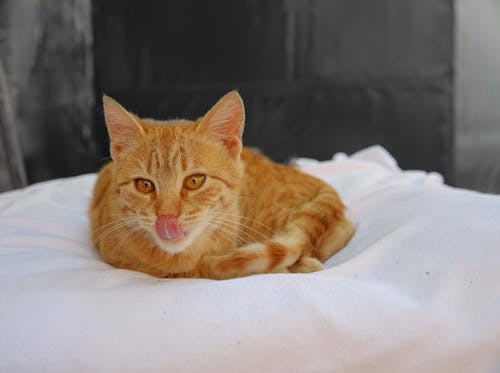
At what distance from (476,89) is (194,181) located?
8.47 ft

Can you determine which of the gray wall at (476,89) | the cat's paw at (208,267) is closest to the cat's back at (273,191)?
the cat's paw at (208,267)

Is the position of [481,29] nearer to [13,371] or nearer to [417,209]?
[417,209]

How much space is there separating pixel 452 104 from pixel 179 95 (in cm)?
183

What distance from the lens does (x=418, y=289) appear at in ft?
3.97

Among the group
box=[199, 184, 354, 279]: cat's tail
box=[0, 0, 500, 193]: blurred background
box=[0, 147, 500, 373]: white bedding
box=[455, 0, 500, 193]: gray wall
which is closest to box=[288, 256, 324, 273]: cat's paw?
box=[199, 184, 354, 279]: cat's tail

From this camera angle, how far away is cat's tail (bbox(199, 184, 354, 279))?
1374 mm

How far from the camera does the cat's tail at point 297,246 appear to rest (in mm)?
1374

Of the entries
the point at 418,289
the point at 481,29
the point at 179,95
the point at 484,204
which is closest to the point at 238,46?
the point at 179,95

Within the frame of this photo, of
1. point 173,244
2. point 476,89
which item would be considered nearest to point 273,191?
point 173,244

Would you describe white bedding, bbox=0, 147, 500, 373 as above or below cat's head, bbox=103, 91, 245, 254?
below

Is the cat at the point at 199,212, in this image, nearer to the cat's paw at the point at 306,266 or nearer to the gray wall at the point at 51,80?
the cat's paw at the point at 306,266

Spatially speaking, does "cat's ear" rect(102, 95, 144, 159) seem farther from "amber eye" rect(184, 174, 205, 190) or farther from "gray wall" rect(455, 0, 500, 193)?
"gray wall" rect(455, 0, 500, 193)

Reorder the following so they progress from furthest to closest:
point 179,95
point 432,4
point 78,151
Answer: point 78,151
point 179,95
point 432,4

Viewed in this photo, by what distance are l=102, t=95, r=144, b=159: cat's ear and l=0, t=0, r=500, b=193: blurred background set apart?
Answer: 1.61 meters
